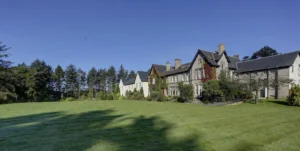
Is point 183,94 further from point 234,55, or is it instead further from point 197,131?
point 197,131

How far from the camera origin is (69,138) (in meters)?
5.84

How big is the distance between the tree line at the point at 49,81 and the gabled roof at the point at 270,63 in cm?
3015

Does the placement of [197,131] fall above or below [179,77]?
below

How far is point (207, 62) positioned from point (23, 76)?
Answer: 148 feet

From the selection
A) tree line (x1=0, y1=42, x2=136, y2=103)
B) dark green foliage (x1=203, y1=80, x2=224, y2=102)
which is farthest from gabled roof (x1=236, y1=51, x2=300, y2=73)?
tree line (x1=0, y1=42, x2=136, y2=103)

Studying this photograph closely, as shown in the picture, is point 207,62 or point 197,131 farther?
point 207,62

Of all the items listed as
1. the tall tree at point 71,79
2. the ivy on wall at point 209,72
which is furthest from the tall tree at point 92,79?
the ivy on wall at point 209,72

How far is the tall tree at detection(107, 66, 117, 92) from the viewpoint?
7838 centimetres

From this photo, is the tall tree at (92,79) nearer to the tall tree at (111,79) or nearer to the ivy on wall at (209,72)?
the tall tree at (111,79)

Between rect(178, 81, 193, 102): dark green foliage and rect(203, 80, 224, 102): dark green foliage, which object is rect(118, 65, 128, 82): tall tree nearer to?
rect(178, 81, 193, 102): dark green foliage

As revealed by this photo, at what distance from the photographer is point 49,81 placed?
5838cm

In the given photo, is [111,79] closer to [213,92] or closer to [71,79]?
[71,79]

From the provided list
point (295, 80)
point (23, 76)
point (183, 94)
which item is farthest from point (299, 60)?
point (23, 76)

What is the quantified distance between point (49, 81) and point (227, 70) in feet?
180
